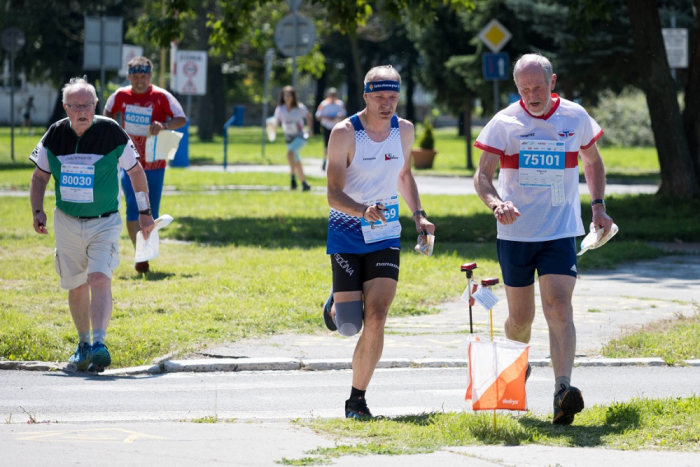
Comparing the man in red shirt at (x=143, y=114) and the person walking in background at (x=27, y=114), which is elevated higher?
the man in red shirt at (x=143, y=114)

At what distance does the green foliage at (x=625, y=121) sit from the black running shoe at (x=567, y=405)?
46720mm

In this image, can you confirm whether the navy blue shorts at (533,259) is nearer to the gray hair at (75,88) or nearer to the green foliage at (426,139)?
the gray hair at (75,88)

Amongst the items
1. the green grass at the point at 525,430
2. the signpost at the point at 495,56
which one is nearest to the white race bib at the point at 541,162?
the green grass at the point at 525,430

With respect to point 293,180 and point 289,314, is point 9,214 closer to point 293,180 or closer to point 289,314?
point 293,180

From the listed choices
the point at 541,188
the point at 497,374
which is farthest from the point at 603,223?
the point at 497,374

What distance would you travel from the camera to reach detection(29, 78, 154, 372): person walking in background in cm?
841

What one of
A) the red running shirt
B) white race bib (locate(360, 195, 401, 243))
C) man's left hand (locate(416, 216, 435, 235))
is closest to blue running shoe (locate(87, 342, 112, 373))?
white race bib (locate(360, 195, 401, 243))

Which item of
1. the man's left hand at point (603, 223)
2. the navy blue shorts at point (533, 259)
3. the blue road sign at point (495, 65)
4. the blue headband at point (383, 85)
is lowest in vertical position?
the navy blue shorts at point (533, 259)

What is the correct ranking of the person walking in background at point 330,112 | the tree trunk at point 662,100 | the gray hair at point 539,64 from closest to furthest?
the gray hair at point 539,64, the tree trunk at point 662,100, the person walking in background at point 330,112

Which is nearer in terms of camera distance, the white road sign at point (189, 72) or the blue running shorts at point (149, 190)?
the blue running shorts at point (149, 190)

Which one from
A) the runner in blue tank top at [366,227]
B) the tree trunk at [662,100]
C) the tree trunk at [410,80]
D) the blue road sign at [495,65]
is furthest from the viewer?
the tree trunk at [410,80]

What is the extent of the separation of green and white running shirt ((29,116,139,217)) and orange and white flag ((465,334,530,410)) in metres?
3.46

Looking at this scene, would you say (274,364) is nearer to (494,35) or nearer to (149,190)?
(149,190)

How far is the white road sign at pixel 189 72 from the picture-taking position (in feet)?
101
